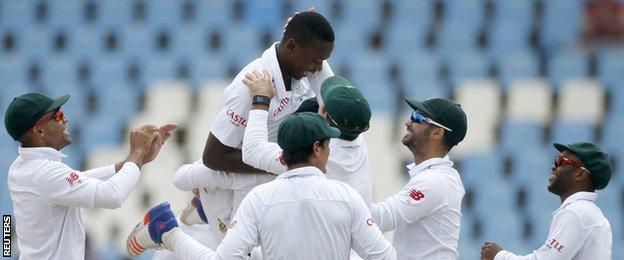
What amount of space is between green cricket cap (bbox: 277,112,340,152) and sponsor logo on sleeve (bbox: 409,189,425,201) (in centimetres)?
96

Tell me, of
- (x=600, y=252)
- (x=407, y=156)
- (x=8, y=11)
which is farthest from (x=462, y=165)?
(x=600, y=252)

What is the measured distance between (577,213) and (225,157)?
174 centimetres

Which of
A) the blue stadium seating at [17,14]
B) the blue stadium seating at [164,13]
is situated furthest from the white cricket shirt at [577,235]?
the blue stadium seating at [17,14]

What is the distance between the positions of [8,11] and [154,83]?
6.68ft

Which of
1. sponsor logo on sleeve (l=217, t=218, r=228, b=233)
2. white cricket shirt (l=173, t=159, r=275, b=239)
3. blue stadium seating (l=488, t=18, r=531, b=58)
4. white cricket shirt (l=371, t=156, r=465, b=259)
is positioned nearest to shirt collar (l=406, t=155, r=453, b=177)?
white cricket shirt (l=371, t=156, r=465, b=259)

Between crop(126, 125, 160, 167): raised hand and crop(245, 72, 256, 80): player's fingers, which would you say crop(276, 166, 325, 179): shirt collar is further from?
crop(126, 125, 160, 167): raised hand

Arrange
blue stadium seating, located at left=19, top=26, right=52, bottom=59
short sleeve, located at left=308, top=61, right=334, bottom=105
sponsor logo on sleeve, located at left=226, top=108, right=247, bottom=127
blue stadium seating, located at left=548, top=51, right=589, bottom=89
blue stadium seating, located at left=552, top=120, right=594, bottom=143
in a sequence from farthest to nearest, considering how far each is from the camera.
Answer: blue stadium seating, located at left=19, top=26, right=52, bottom=59, blue stadium seating, located at left=548, top=51, right=589, bottom=89, blue stadium seating, located at left=552, top=120, right=594, bottom=143, short sleeve, located at left=308, top=61, right=334, bottom=105, sponsor logo on sleeve, located at left=226, top=108, right=247, bottom=127

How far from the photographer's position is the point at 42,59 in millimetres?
15344

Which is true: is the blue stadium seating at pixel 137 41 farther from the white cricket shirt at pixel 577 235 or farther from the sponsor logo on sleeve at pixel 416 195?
the white cricket shirt at pixel 577 235

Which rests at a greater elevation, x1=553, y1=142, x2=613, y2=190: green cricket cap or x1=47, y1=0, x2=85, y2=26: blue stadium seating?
x1=553, y1=142, x2=613, y2=190: green cricket cap

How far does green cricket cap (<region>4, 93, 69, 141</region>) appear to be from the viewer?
704 cm

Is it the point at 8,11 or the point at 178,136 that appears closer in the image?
the point at 178,136

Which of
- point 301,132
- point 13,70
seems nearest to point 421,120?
point 301,132

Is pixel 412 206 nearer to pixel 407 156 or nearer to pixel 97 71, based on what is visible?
pixel 407 156
